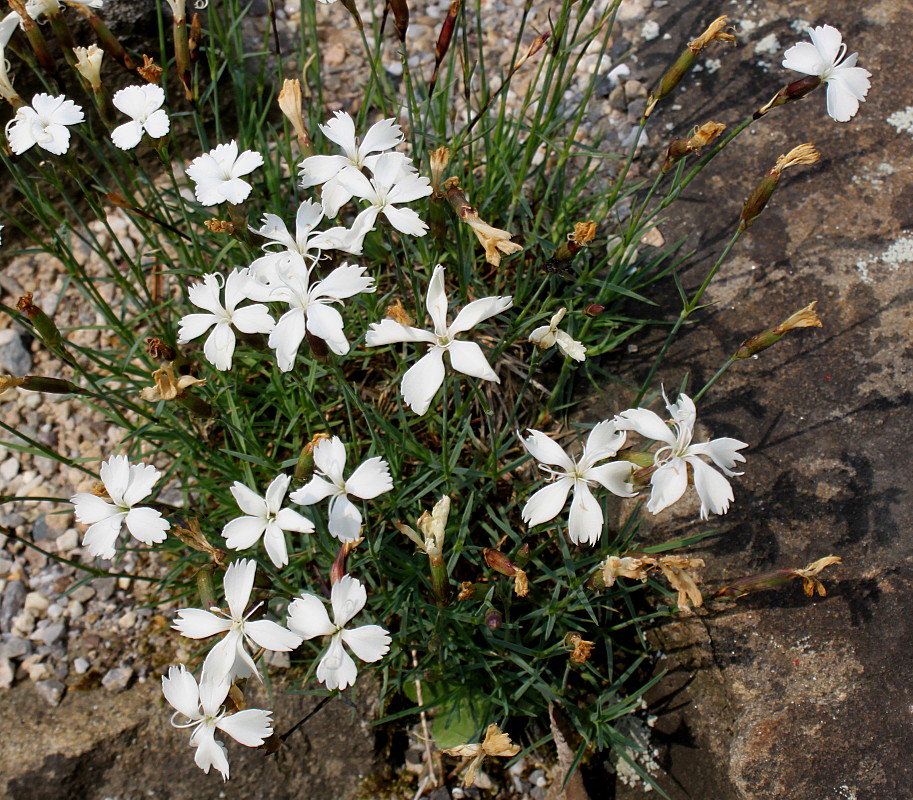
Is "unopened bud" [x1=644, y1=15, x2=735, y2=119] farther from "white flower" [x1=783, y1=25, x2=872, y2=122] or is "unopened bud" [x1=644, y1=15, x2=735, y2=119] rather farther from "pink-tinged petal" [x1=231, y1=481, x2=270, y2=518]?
"pink-tinged petal" [x1=231, y1=481, x2=270, y2=518]

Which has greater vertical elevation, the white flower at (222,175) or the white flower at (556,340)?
the white flower at (222,175)

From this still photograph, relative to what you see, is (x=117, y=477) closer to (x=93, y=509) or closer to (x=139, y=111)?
(x=93, y=509)

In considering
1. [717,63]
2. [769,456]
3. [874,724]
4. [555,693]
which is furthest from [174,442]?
[717,63]

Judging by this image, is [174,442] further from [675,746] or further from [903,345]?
[903,345]

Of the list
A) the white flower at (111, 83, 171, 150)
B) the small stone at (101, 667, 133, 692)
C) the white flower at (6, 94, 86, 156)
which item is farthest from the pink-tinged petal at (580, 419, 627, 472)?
the small stone at (101, 667, 133, 692)

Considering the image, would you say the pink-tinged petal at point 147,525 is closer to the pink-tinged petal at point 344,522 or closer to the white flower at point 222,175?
the pink-tinged petal at point 344,522

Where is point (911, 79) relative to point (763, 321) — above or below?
above

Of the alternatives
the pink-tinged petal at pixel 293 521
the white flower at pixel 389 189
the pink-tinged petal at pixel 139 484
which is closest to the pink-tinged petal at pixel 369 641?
the pink-tinged petal at pixel 293 521
